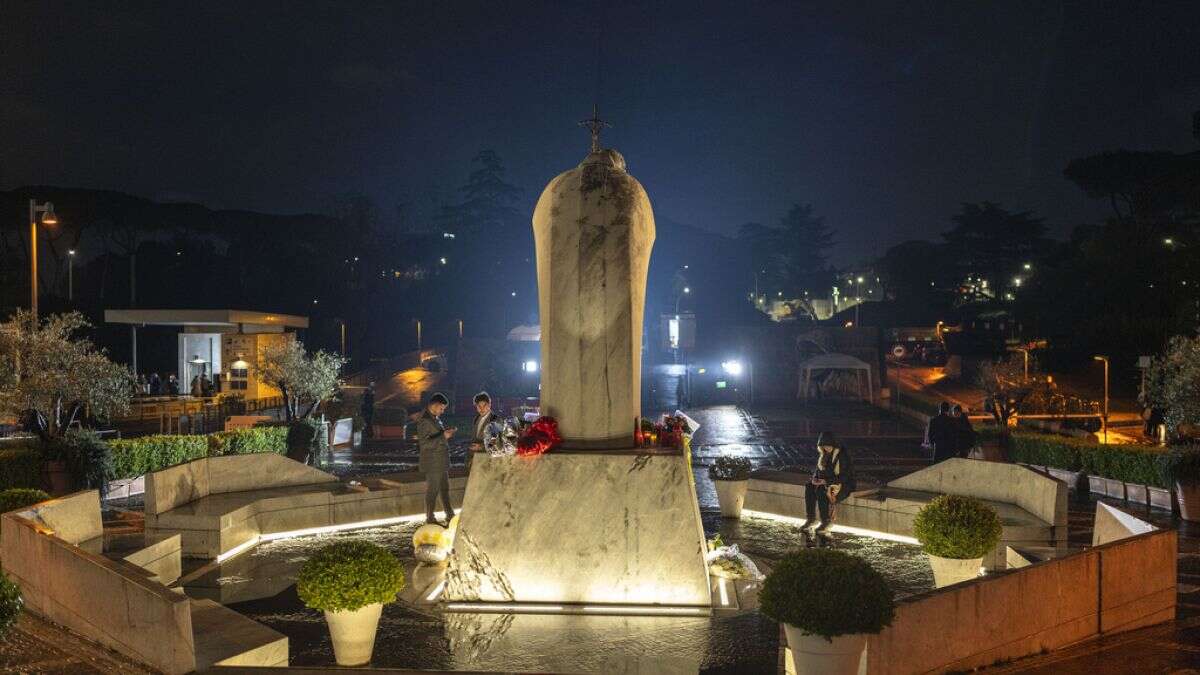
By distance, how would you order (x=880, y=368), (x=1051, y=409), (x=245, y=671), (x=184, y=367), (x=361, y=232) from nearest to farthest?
(x=245, y=671) < (x=1051, y=409) < (x=184, y=367) < (x=880, y=368) < (x=361, y=232)

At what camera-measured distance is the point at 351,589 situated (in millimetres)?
6941

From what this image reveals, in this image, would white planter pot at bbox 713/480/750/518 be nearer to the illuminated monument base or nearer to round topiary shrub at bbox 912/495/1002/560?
the illuminated monument base

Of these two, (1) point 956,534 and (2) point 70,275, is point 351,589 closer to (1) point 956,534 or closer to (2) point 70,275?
(1) point 956,534

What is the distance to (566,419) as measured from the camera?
31.0 ft

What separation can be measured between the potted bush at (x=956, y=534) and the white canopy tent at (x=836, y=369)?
34.8 metres

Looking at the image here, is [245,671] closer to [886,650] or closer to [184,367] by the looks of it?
[886,650]

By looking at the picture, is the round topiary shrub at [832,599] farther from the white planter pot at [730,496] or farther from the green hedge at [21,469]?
the green hedge at [21,469]

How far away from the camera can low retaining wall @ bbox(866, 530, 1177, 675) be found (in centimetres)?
639

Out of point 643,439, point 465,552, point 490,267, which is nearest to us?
point 465,552

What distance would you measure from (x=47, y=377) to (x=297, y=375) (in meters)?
10.2

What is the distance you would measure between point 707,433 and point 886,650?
993 inches

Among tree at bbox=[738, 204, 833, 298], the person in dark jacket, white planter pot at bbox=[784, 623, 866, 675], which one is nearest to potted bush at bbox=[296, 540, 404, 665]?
white planter pot at bbox=[784, 623, 866, 675]

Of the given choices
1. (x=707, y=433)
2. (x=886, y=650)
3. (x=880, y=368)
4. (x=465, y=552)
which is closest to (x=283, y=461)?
(x=465, y=552)

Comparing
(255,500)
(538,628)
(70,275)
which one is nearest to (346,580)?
(538,628)
